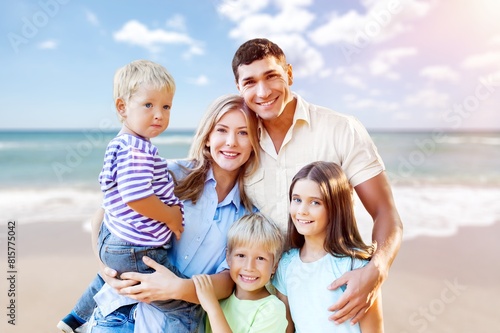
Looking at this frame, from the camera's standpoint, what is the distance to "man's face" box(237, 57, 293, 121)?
2.98 meters

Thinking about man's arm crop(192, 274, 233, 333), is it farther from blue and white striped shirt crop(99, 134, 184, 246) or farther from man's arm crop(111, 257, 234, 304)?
blue and white striped shirt crop(99, 134, 184, 246)

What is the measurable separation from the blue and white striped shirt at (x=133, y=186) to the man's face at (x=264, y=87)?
0.74 meters

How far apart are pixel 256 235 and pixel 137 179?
28.8 inches

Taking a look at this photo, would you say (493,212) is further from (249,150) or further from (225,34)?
(225,34)

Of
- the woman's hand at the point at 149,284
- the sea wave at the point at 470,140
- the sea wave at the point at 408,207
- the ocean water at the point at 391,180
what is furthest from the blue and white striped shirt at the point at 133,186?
the sea wave at the point at 470,140

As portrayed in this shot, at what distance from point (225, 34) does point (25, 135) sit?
996cm

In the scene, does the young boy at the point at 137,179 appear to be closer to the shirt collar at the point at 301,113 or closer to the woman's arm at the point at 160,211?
the woman's arm at the point at 160,211

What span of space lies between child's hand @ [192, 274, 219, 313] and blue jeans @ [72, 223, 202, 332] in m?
0.11

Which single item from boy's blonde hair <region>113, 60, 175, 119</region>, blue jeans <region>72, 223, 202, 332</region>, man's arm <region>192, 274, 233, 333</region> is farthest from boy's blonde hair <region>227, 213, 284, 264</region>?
boy's blonde hair <region>113, 60, 175, 119</region>

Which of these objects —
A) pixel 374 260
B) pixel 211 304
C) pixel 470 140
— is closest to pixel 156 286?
pixel 211 304

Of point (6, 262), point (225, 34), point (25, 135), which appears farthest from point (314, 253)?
point (25, 135)

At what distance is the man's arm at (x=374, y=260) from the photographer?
8.57ft

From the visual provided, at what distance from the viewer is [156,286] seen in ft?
8.25

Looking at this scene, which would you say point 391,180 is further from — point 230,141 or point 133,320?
point 133,320
